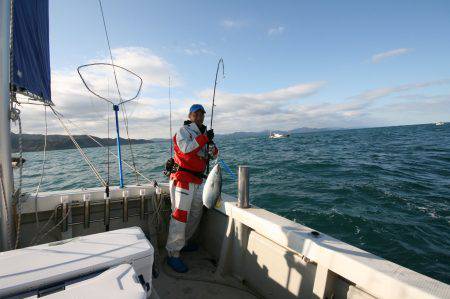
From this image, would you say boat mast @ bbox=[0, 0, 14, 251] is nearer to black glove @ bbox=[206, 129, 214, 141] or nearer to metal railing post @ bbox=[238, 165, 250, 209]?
black glove @ bbox=[206, 129, 214, 141]

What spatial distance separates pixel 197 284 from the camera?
3.26 metres

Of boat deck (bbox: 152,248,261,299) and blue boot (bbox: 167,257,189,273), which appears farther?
blue boot (bbox: 167,257,189,273)

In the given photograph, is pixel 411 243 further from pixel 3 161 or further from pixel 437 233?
pixel 3 161

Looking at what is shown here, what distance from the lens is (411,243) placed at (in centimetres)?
500

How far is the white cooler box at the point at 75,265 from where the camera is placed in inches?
52.7

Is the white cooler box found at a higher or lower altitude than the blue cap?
lower

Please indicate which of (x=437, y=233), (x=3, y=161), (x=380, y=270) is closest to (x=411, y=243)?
(x=437, y=233)

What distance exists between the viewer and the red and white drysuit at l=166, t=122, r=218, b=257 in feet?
11.4

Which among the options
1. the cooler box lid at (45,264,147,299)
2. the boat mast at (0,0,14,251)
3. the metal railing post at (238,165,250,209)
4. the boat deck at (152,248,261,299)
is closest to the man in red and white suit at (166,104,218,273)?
the boat deck at (152,248,261,299)

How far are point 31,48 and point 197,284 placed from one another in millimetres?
3943

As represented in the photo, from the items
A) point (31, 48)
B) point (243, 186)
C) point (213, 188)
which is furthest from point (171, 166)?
point (31, 48)

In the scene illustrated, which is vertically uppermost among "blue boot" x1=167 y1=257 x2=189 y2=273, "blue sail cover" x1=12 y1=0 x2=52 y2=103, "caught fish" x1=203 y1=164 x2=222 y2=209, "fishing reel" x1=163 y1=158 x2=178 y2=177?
"blue sail cover" x1=12 y1=0 x2=52 y2=103

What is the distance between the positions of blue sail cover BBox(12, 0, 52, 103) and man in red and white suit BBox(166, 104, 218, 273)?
1.97m

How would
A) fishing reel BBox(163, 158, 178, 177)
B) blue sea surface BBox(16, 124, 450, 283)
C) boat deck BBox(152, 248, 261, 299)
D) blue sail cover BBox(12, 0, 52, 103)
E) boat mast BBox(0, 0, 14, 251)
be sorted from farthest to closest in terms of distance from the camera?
blue sea surface BBox(16, 124, 450, 283)
fishing reel BBox(163, 158, 178, 177)
boat deck BBox(152, 248, 261, 299)
blue sail cover BBox(12, 0, 52, 103)
boat mast BBox(0, 0, 14, 251)
